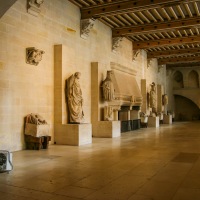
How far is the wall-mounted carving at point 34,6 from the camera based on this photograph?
7.25 metres

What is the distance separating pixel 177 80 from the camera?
24828mm

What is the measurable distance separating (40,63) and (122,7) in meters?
3.54

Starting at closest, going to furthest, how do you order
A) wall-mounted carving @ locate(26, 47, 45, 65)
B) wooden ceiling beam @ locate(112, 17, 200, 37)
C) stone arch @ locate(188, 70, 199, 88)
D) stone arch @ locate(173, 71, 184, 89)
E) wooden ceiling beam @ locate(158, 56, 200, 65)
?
wall-mounted carving @ locate(26, 47, 45, 65) < wooden ceiling beam @ locate(112, 17, 200, 37) < wooden ceiling beam @ locate(158, 56, 200, 65) < stone arch @ locate(188, 70, 199, 88) < stone arch @ locate(173, 71, 184, 89)

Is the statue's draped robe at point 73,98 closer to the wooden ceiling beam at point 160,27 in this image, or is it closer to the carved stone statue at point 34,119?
the carved stone statue at point 34,119

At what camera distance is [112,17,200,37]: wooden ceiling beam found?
11000 millimetres

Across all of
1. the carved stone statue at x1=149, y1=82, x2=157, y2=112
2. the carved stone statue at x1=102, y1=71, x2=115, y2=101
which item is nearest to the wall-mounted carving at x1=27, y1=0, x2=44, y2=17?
the carved stone statue at x1=102, y1=71, x2=115, y2=101

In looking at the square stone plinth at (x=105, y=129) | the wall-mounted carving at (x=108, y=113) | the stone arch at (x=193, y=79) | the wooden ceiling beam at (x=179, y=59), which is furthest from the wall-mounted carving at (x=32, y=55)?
the stone arch at (x=193, y=79)

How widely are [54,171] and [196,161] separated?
8.80 feet

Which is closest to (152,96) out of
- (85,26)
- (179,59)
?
(179,59)

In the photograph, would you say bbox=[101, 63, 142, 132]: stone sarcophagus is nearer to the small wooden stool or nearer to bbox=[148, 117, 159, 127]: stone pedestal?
bbox=[148, 117, 159, 127]: stone pedestal

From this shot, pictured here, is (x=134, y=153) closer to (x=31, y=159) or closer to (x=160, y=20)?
(x=31, y=159)

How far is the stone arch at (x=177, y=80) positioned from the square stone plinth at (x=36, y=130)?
63.9 ft

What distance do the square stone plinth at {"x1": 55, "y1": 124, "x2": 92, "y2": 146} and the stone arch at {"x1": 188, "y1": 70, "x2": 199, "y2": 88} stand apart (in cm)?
1787

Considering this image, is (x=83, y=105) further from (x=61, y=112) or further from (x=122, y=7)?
(x=122, y=7)
